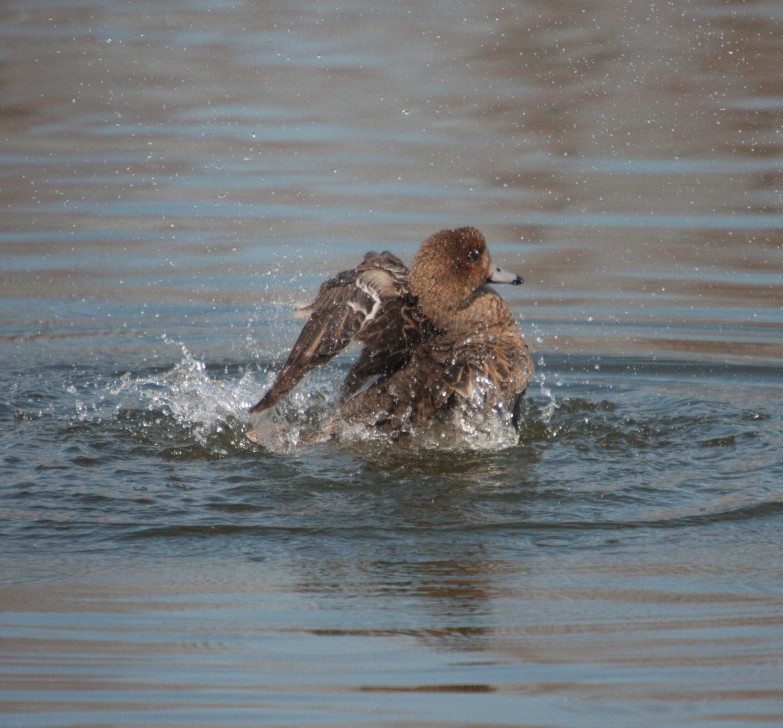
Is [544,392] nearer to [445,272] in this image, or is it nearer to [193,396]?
[445,272]

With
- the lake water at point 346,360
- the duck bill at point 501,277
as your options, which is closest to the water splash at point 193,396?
the lake water at point 346,360

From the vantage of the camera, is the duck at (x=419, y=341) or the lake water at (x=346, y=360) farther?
the duck at (x=419, y=341)

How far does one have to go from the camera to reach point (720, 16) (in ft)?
49.0

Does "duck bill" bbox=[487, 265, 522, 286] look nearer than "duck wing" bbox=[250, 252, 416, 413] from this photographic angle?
No

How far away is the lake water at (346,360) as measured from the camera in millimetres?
4027

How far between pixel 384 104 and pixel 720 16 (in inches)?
169

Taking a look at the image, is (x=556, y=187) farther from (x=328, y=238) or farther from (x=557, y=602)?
(x=557, y=602)

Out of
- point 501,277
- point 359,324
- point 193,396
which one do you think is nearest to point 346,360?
point 193,396

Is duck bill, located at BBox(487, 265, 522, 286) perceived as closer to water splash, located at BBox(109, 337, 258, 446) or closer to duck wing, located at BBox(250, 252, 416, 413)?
duck wing, located at BBox(250, 252, 416, 413)

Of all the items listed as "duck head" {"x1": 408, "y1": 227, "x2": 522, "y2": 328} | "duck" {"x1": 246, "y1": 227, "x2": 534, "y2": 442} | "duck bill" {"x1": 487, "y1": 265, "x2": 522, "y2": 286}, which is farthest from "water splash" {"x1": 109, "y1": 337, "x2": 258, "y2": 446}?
"duck bill" {"x1": 487, "y1": 265, "x2": 522, "y2": 286}

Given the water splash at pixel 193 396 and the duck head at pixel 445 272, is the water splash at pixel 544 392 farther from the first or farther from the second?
the water splash at pixel 193 396

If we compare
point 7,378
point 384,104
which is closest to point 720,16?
point 384,104

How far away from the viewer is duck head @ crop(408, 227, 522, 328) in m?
6.40

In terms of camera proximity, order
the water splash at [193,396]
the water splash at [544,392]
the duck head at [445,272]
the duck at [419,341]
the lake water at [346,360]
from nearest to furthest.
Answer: the lake water at [346,360], the duck at [419,341], the duck head at [445,272], the water splash at [193,396], the water splash at [544,392]
